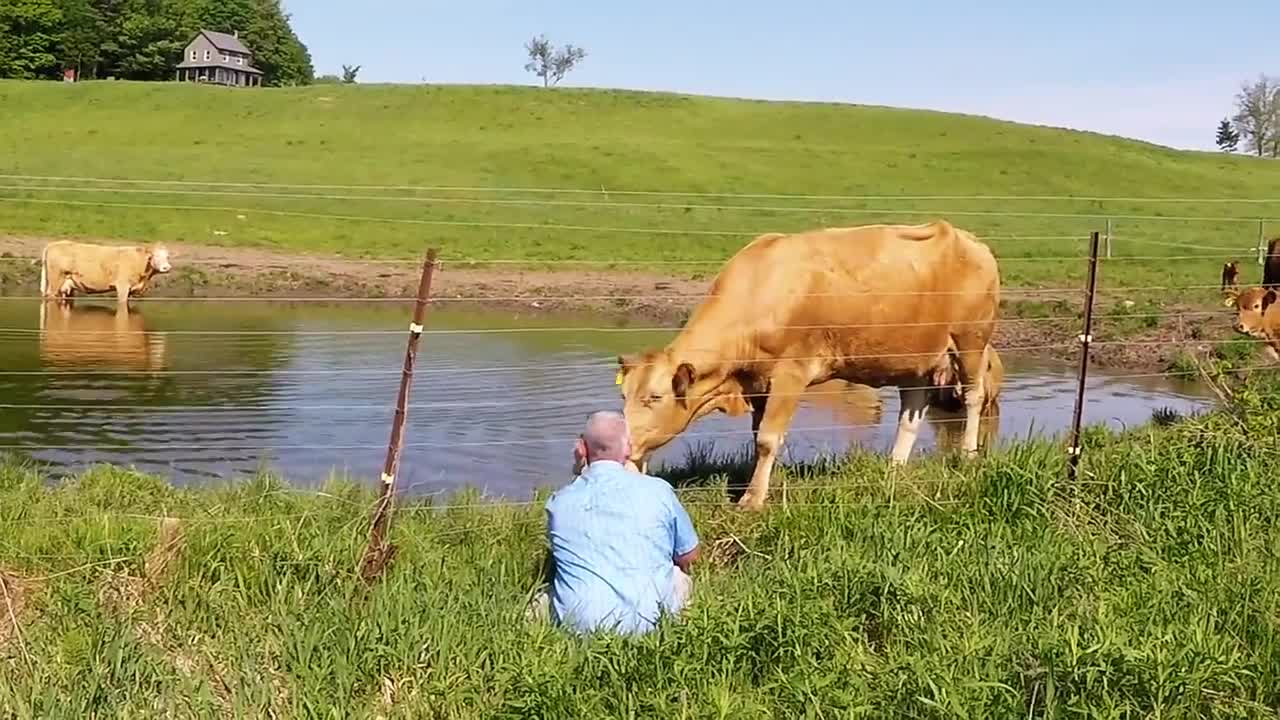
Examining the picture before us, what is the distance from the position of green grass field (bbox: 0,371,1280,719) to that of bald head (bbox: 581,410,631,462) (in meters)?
0.87

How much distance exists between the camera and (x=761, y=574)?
7.22 metres

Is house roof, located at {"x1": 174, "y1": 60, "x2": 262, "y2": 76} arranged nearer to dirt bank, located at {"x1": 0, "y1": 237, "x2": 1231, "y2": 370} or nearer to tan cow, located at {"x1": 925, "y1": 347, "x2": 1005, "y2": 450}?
dirt bank, located at {"x1": 0, "y1": 237, "x2": 1231, "y2": 370}

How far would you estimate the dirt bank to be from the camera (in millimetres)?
22984

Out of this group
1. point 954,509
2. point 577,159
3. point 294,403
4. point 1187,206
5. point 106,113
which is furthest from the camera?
point 106,113

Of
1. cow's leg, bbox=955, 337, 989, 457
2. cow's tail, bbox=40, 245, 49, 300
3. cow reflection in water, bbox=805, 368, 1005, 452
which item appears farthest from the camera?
cow's tail, bbox=40, 245, 49, 300

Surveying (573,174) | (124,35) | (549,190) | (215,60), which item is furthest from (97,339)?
(215,60)

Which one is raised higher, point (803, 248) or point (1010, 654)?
point (803, 248)

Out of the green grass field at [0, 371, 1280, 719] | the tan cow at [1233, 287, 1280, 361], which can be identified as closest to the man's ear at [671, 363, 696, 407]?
the green grass field at [0, 371, 1280, 719]

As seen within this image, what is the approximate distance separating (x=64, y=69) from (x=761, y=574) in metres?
99.1

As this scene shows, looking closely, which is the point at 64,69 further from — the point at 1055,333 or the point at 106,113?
the point at 1055,333

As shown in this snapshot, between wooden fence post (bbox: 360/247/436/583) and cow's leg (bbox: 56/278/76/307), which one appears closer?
wooden fence post (bbox: 360/247/436/583)

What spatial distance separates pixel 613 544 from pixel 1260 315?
1400 centimetres

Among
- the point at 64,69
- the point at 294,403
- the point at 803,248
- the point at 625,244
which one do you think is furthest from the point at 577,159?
the point at 64,69

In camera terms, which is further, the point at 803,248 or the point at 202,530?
the point at 803,248
